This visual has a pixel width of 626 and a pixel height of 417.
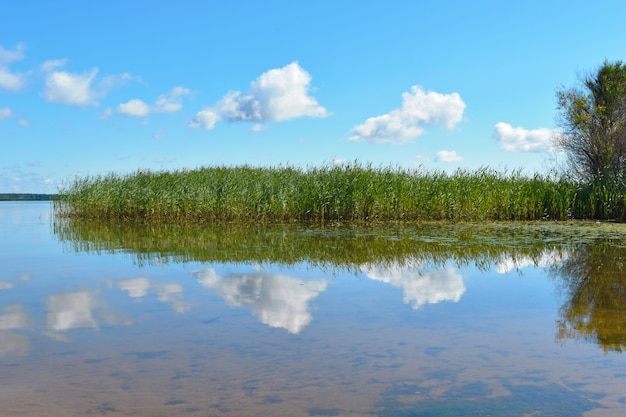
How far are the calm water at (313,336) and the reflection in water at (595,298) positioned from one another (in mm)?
23

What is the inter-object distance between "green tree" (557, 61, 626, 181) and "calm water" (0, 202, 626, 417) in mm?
17248

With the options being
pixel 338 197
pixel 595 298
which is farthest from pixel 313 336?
pixel 338 197

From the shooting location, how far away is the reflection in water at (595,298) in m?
3.93

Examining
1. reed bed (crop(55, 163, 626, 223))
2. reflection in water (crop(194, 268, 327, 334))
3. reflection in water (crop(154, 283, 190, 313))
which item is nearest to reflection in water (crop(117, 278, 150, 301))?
reflection in water (crop(154, 283, 190, 313))

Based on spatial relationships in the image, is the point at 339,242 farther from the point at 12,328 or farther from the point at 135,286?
the point at 12,328

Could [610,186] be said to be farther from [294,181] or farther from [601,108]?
[294,181]

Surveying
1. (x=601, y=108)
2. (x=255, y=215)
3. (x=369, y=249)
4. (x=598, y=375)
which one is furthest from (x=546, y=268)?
(x=601, y=108)

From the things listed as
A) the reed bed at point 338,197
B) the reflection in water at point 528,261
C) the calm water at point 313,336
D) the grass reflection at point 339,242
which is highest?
the reed bed at point 338,197

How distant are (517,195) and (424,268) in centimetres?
1101

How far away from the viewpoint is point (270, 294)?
5309mm

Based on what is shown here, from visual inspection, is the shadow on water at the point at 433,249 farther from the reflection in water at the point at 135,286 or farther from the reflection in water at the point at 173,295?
the reflection in water at the point at 173,295

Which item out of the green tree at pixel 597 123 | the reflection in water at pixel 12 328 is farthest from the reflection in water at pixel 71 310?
the green tree at pixel 597 123

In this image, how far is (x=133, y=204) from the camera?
683 inches

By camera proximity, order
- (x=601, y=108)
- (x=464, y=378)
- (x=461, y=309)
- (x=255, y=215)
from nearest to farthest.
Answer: (x=464, y=378) → (x=461, y=309) → (x=255, y=215) → (x=601, y=108)
